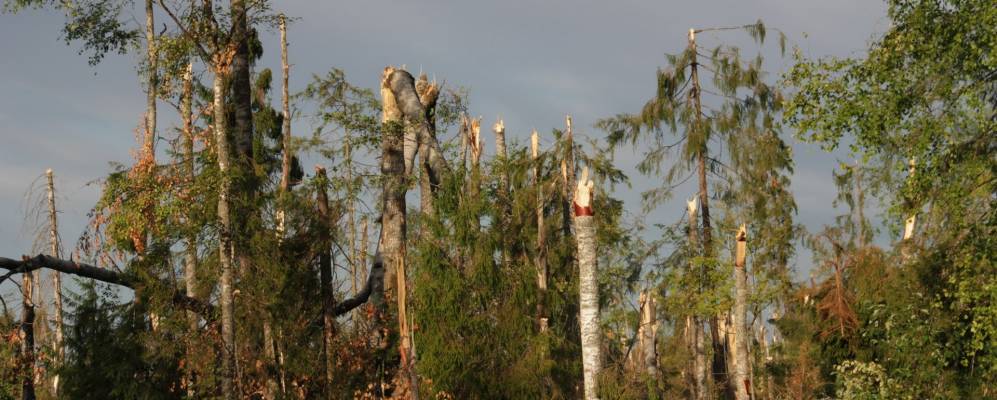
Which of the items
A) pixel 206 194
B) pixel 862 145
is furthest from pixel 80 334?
pixel 862 145

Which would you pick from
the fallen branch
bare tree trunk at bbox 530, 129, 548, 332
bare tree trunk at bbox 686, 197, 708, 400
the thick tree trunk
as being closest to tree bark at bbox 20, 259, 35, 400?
the fallen branch

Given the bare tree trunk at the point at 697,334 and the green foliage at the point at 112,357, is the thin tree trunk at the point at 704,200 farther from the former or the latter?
the green foliage at the point at 112,357

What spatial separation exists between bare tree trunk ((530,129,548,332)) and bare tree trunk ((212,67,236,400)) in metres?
6.21

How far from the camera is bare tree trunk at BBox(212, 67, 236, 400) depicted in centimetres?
1803

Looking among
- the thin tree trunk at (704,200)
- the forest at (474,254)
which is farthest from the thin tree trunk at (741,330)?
the thin tree trunk at (704,200)

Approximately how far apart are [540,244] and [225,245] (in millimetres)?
8160

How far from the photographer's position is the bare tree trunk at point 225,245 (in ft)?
59.2

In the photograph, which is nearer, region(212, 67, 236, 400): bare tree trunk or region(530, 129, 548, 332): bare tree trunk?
region(212, 67, 236, 400): bare tree trunk

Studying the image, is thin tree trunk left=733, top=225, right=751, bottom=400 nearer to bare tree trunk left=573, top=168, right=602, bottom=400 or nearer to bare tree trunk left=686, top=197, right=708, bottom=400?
bare tree trunk left=573, top=168, right=602, bottom=400

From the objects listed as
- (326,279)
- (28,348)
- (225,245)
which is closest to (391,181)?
(326,279)

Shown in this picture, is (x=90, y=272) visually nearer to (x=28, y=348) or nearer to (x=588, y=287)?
(x=28, y=348)

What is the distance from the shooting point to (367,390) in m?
21.3

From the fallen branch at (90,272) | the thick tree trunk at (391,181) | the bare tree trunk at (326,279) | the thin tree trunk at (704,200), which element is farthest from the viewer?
the thin tree trunk at (704,200)

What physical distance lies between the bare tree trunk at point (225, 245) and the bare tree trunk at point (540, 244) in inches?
244
